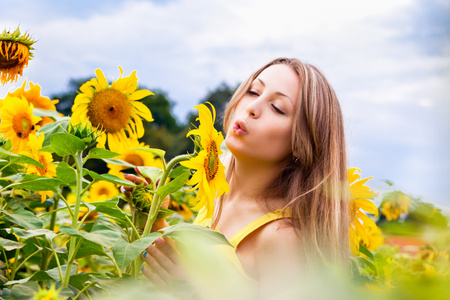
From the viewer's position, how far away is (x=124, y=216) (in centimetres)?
87

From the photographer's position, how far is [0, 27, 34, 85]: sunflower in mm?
1092

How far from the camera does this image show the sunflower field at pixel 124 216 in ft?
0.70

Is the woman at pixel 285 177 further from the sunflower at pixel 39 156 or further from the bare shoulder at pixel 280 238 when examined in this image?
the sunflower at pixel 39 156

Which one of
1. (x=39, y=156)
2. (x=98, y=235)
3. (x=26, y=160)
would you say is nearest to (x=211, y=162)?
(x=98, y=235)

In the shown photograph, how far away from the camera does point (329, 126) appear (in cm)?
136

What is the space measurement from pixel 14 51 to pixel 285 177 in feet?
2.47

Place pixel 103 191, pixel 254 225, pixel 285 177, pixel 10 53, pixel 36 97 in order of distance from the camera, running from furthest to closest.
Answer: pixel 103 191
pixel 36 97
pixel 285 177
pixel 254 225
pixel 10 53

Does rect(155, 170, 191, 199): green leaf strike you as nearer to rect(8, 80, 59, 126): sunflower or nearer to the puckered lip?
the puckered lip

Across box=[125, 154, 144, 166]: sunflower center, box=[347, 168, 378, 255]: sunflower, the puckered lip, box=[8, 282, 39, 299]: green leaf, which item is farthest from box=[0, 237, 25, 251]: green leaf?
box=[347, 168, 378, 255]: sunflower

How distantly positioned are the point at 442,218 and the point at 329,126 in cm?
117

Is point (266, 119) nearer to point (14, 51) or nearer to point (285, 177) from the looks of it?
point (285, 177)

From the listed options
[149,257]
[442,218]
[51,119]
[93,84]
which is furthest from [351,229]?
[442,218]

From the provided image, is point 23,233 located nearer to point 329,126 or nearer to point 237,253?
point 237,253

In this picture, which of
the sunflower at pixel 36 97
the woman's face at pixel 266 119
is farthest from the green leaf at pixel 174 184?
the sunflower at pixel 36 97
